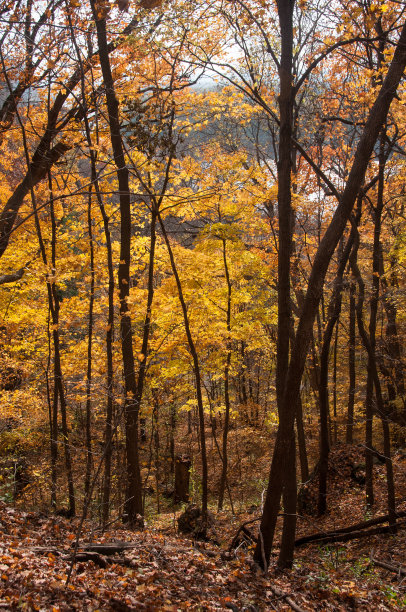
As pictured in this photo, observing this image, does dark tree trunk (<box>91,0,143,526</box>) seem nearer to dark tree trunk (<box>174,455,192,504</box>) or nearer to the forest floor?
the forest floor

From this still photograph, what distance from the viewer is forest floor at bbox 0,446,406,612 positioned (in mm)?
3197

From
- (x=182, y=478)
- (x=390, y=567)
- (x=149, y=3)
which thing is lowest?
(x=182, y=478)

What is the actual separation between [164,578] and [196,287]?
8.70 m

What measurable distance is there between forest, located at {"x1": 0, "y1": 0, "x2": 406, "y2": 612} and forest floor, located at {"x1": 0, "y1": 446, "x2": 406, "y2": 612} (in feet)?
0.10

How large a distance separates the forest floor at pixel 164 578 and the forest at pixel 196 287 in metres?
0.03

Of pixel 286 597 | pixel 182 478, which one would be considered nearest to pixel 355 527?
pixel 286 597

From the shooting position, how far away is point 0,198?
10242 millimetres

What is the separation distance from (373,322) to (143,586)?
20.3 ft

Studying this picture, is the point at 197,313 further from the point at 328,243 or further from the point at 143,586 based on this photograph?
the point at 143,586

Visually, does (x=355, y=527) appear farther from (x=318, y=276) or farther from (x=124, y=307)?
(x=124, y=307)

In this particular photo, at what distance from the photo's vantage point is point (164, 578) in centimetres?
400

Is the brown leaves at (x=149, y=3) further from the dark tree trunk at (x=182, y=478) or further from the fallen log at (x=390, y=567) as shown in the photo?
the dark tree trunk at (x=182, y=478)

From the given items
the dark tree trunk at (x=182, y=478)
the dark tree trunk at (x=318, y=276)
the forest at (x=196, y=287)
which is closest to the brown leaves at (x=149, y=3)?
the forest at (x=196, y=287)

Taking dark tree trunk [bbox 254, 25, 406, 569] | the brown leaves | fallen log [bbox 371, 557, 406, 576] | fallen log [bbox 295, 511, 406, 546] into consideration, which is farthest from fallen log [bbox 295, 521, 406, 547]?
the brown leaves
